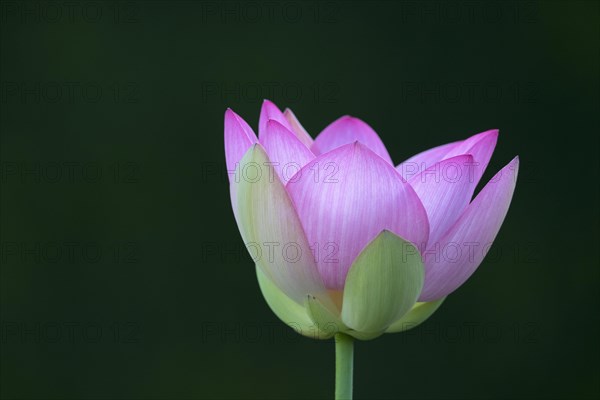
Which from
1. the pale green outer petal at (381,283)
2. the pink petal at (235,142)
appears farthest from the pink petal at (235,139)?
the pale green outer petal at (381,283)

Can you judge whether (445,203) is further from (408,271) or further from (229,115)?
(229,115)

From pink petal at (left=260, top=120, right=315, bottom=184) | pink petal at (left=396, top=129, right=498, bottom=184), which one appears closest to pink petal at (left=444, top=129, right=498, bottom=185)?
pink petal at (left=396, top=129, right=498, bottom=184)

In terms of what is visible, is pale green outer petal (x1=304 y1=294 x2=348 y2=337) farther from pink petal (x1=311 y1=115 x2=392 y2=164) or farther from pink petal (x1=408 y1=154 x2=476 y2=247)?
pink petal (x1=311 y1=115 x2=392 y2=164)

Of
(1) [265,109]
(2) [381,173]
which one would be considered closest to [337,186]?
(2) [381,173]

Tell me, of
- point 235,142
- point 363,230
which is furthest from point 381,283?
point 235,142

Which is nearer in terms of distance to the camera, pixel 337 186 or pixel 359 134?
pixel 337 186
